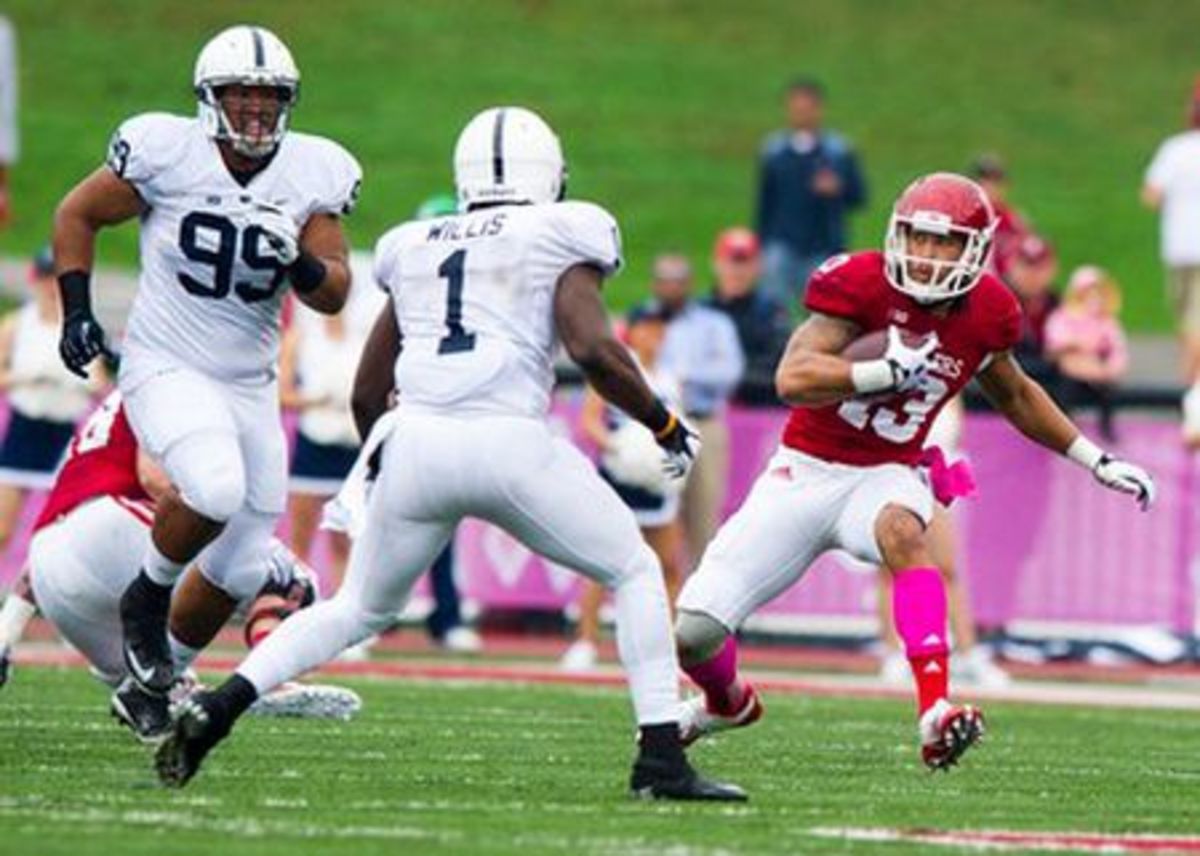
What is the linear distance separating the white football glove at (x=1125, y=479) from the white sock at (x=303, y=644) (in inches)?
90.0

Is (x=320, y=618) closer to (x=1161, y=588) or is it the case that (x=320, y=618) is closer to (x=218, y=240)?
(x=218, y=240)

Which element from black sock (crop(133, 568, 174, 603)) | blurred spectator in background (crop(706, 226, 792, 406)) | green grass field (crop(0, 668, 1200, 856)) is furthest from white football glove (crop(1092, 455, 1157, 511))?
blurred spectator in background (crop(706, 226, 792, 406))

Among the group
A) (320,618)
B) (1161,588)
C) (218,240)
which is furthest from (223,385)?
(1161,588)

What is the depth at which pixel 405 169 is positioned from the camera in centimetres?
Result: 3080

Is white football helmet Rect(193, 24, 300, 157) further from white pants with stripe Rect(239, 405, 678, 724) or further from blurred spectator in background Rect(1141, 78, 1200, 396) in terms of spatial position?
blurred spectator in background Rect(1141, 78, 1200, 396)

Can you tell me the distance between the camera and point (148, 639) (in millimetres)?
9914

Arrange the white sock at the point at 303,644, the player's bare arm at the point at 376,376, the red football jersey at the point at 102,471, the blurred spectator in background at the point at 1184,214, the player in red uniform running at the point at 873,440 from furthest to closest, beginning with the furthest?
the blurred spectator in background at the point at 1184,214
the red football jersey at the point at 102,471
the player in red uniform running at the point at 873,440
the player's bare arm at the point at 376,376
the white sock at the point at 303,644

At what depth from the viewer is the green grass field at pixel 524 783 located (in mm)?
7848

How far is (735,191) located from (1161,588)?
1519cm

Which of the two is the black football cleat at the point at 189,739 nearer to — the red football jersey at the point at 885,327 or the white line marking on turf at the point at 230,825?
the white line marking on turf at the point at 230,825

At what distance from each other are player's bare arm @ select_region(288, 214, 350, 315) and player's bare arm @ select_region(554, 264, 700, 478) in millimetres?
1196

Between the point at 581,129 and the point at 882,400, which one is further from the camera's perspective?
A: the point at 581,129

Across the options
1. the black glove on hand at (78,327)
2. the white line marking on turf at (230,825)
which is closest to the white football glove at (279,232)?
the black glove on hand at (78,327)

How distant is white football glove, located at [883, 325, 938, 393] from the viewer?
950 cm
